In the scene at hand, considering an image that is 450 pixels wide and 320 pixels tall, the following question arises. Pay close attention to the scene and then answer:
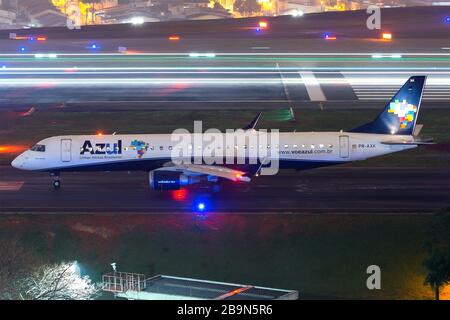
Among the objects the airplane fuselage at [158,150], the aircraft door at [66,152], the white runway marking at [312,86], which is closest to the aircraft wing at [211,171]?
the airplane fuselage at [158,150]

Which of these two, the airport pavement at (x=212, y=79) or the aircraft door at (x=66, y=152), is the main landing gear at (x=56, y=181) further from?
the airport pavement at (x=212, y=79)

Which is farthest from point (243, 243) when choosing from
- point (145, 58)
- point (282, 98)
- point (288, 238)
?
point (145, 58)

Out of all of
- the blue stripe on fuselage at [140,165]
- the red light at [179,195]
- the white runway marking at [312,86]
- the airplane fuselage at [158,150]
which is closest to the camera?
the red light at [179,195]

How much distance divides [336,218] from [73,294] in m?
15.9

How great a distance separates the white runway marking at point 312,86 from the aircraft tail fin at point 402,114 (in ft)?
114

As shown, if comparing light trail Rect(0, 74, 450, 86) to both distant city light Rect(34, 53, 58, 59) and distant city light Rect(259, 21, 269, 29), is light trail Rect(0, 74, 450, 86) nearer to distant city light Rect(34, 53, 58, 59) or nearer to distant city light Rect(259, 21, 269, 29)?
distant city light Rect(34, 53, 58, 59)

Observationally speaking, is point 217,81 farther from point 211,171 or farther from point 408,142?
point 211,171

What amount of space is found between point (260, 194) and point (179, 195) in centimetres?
507

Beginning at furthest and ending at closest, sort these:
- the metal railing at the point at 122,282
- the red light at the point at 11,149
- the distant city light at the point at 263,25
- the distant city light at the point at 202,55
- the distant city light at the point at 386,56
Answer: the distant city light at the point at 263,25 < the distant city light at the point at 202,55 < the distant city light at the point at 386,56 < the red light at the point at 11,149 < the metal railing at the point at 122,282

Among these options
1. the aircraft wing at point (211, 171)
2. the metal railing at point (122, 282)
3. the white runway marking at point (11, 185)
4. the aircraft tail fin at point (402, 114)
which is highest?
the aircraft tail fin at point (402, 114)

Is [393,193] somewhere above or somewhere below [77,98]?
below

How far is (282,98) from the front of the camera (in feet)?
308

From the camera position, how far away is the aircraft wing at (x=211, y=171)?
52625 mm
